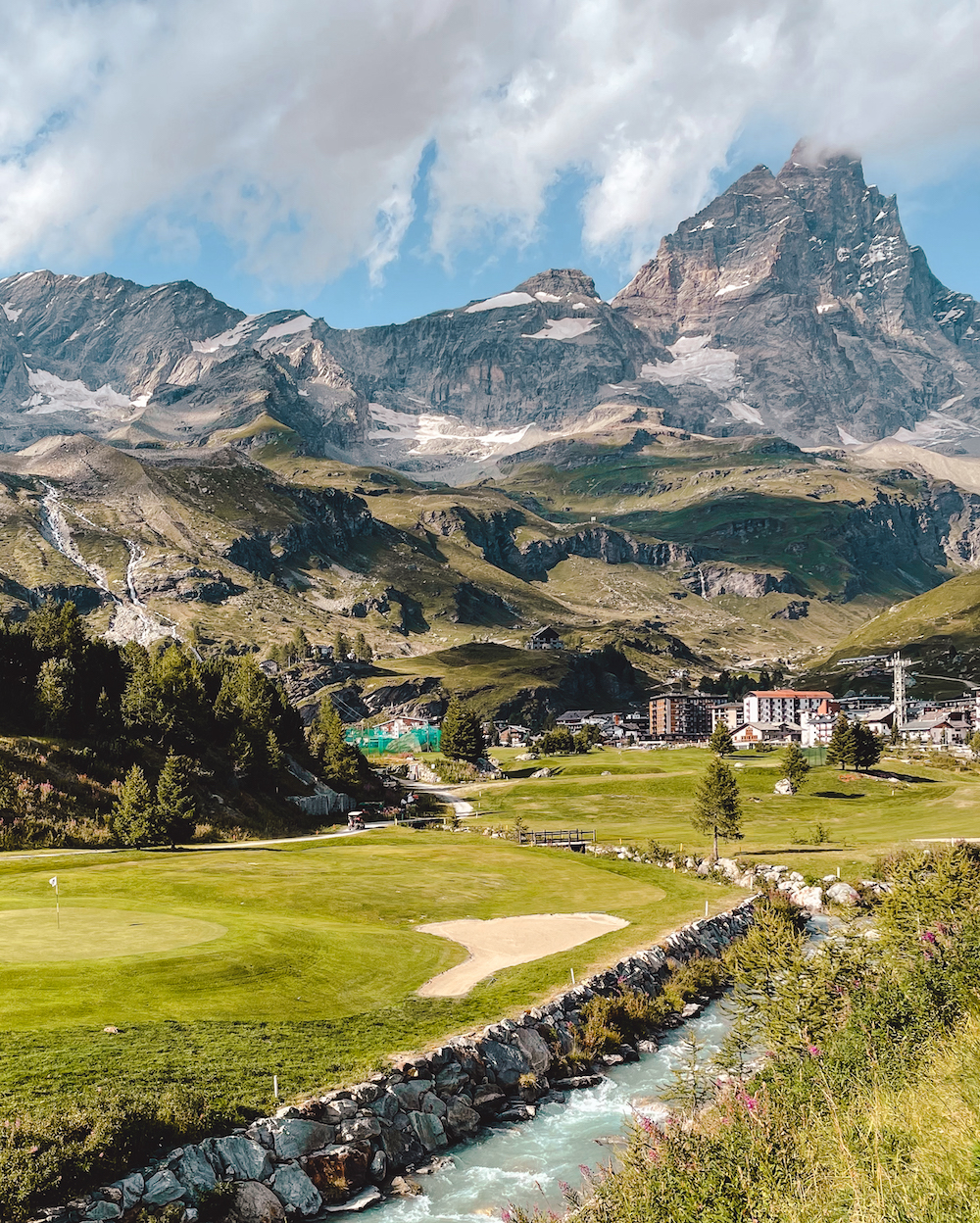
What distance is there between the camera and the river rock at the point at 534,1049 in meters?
30.2

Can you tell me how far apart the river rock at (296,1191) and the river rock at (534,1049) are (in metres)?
9.95

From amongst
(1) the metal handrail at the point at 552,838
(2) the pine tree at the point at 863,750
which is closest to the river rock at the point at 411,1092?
(1) the metal handrail at the point at 552,838

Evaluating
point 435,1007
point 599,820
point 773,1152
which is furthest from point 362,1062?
point 599,820

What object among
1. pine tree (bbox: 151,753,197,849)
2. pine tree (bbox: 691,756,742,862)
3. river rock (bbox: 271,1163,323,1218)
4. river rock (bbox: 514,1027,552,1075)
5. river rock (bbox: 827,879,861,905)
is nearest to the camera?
river rock (bbox: 271,1163,323,1218)

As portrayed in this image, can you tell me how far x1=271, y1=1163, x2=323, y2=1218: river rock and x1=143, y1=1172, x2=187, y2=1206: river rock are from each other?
2599 millimetres

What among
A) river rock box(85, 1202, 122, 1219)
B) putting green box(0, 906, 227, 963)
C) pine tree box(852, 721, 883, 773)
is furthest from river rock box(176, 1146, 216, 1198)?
pine tree box(852, 721, 883, 773)

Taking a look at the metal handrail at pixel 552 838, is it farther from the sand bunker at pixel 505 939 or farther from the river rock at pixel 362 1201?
the river rock at pixel 362 1201

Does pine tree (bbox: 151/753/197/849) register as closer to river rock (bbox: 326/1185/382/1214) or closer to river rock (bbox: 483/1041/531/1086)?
river rock (bbox: 483/1041/531/1086)

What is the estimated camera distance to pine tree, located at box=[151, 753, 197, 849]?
217ft

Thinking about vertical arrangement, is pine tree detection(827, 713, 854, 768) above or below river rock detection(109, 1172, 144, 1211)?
above

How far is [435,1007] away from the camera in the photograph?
3216 cm

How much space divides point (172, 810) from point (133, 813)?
287 cm

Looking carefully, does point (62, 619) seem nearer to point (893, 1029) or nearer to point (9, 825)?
point (9, 825)

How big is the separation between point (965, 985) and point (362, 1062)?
55.2 ft
